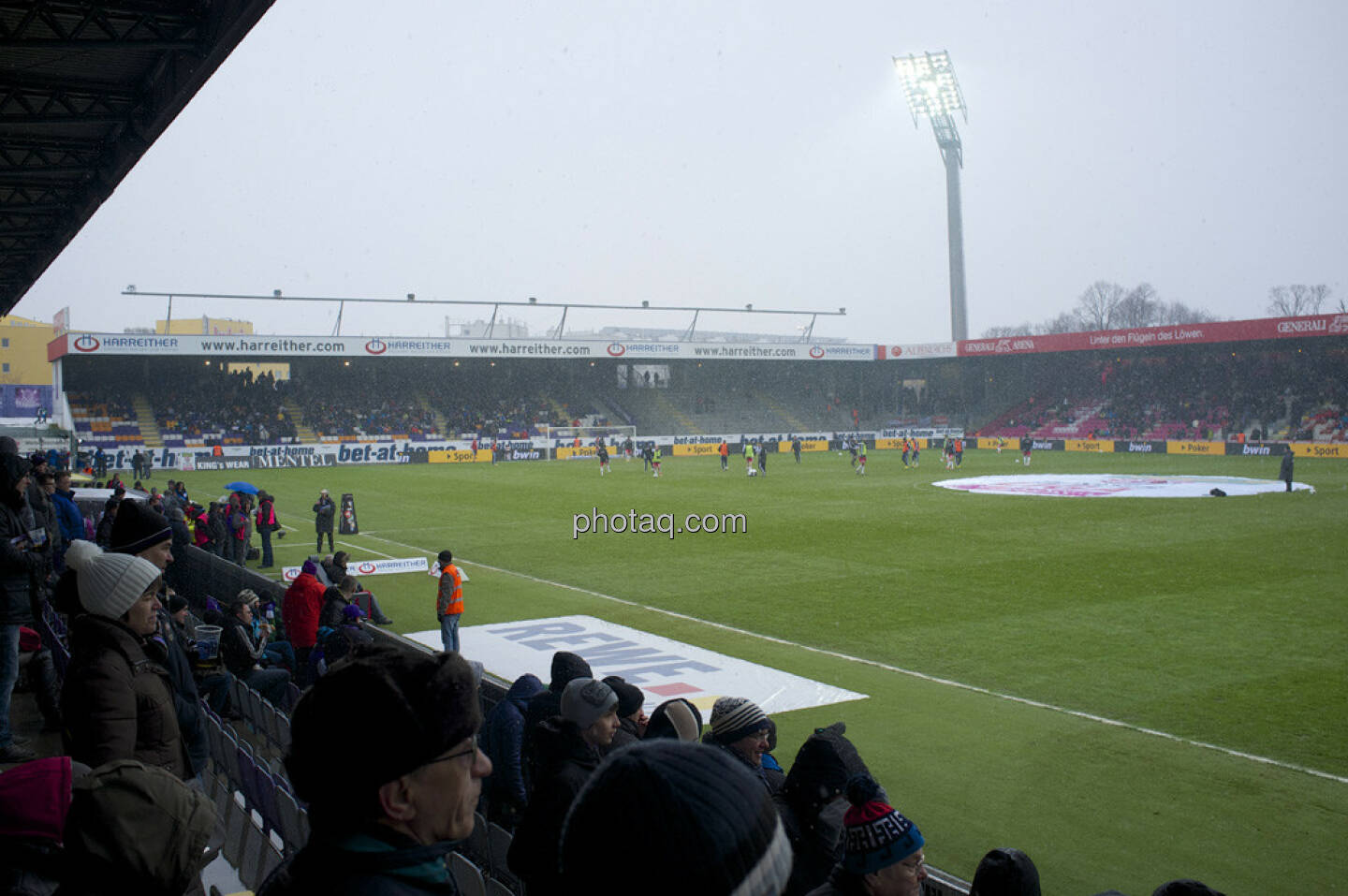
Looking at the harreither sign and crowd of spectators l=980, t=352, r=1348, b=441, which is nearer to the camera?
the harreither sign

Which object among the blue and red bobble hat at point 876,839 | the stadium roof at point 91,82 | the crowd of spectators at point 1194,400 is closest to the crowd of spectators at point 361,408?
the crowd of spectators at point 1194,400

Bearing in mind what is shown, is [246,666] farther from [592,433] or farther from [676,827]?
[592,433]

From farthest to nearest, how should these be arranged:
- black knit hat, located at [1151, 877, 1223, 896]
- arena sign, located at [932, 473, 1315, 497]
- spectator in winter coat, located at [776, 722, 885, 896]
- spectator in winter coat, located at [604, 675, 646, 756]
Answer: arena sign, located at [932, 473, 1315, 497] → spectator in winter coat, located at [604, 675, 646, 756] → spectator in winter coat, located at [776, 722, 885, 896] → black knit hat, located at [1151, 877, 1223, 896]

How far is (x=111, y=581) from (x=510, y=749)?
2722mm

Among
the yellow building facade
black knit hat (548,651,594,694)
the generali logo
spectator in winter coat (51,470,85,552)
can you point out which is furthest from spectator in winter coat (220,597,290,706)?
the yellow building facade

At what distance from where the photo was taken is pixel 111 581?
400cm

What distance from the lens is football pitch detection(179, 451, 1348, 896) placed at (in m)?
7.70

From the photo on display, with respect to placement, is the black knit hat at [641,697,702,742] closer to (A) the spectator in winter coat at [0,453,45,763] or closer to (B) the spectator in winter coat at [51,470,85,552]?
(A) the spectator in winter coat at [0,453,45,763]

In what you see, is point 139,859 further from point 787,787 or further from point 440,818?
point 787,787

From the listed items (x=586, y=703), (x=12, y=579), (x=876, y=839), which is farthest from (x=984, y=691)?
(x=12, y=579)

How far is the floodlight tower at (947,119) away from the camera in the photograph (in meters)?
72.8

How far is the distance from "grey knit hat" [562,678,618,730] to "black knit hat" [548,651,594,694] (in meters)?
1.19

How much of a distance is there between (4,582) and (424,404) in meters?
61.1

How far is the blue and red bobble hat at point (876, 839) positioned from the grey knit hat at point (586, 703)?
1.49 m
